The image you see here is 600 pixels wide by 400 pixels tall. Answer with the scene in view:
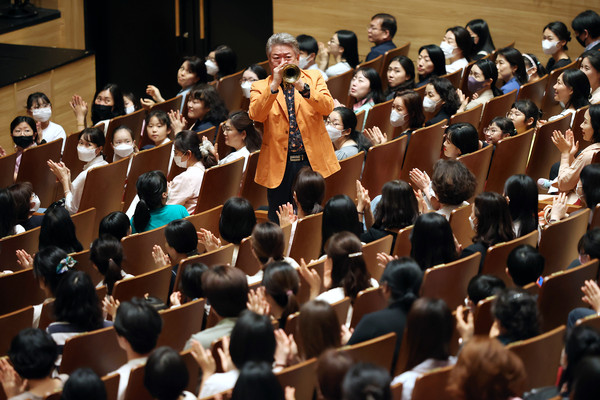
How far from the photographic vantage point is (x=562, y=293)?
2.64 m

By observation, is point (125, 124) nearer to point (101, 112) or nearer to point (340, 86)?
point (101, 112)

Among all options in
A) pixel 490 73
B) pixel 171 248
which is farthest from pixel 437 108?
pixel 171 248

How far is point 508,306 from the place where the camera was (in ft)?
7.54

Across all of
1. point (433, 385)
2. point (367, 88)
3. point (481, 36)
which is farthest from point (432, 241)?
point (481, 36)

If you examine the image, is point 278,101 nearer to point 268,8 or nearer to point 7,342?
point 7,342

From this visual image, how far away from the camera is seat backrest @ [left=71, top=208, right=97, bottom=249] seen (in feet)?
11.8

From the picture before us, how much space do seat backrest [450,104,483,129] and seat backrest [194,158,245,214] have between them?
1108 mm

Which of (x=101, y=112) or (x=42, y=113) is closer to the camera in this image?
(x=42, y=113)

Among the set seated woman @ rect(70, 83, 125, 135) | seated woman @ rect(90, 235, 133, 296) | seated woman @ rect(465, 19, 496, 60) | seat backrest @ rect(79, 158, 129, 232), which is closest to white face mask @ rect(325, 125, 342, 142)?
seat backrest @ rect(79, 158, 129, 232)

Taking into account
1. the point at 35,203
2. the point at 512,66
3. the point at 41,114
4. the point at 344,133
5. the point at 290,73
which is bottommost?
the point at 35,203

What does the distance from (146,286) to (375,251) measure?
30.8 inches

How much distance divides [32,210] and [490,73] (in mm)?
2533

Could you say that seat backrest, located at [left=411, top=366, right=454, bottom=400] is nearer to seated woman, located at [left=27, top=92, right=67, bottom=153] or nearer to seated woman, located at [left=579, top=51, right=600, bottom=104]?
seated woman, located at [left=579, top=51, right=600, bottom=104]

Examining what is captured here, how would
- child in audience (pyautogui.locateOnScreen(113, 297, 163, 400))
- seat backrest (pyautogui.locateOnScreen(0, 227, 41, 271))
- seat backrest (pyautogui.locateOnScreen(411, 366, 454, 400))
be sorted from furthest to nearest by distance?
seat backrest (pyautogui.locateOnScreen(0, 227, 41, 271)) < child in audience (pyautogui.locateOnScreen(113, 297, 163, 400)) < seat backrest (pyautogui.locateOnScreen(411, 366, 454, 400))
